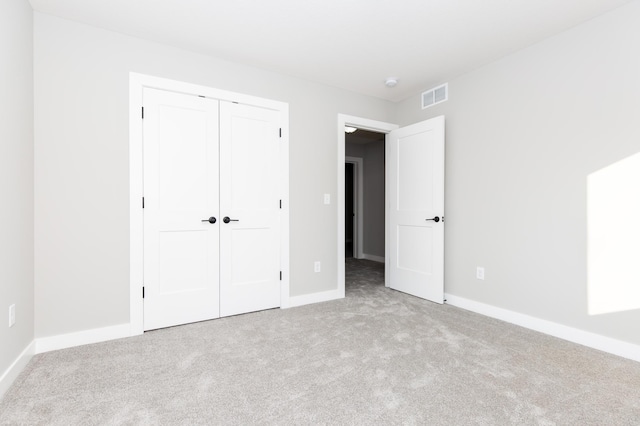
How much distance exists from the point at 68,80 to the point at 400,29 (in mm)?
2631

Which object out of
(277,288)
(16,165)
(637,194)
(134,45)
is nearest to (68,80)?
(134,45)

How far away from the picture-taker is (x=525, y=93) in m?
2.84

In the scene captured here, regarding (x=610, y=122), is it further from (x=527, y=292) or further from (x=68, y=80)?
(x=68, y=80)

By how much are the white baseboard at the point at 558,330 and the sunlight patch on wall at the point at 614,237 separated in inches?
7.9

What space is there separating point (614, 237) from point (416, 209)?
5.83 feet

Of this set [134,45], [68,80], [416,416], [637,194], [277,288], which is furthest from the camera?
[277,288]

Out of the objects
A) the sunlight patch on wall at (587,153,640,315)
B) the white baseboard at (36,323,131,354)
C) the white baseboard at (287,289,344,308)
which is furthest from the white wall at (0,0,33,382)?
the sunlight patch on wall at (587,153,640,315)

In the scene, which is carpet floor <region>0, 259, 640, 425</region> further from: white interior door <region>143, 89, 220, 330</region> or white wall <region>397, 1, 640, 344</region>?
white wall <region>397, 1, 640, 344</region>

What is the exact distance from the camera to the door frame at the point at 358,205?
6841 millimetres

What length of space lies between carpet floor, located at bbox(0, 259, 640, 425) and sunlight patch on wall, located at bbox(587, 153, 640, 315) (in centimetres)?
44

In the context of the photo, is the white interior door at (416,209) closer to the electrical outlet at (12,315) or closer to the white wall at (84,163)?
the white wall at (84,163)

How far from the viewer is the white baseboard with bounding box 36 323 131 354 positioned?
2.32 metres

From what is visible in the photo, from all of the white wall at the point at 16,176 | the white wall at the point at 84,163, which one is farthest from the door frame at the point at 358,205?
the white wall at the point at 16,176

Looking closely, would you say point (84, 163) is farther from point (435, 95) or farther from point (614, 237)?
point (614, 237)
